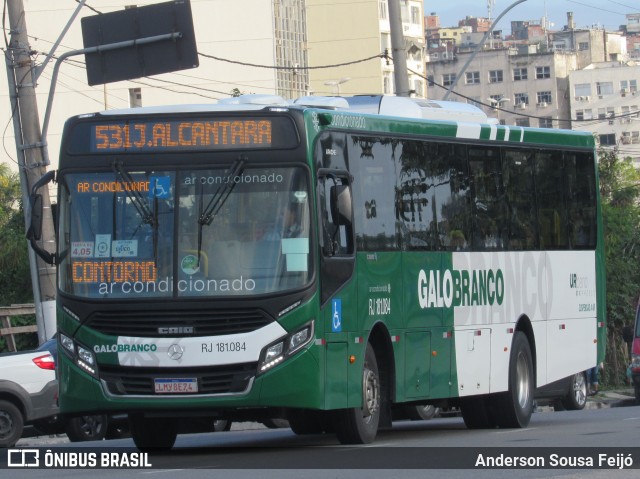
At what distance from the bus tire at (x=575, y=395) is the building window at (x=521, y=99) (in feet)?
355

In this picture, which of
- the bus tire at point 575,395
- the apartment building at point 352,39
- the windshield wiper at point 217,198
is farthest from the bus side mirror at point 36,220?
the apartment building at point 352,39

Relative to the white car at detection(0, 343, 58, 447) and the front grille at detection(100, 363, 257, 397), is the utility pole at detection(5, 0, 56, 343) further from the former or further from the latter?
the front grille at detection(100, 363, 257, 397)

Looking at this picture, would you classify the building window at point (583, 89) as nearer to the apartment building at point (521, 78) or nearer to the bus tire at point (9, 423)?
the apartment building at point (521, 78)

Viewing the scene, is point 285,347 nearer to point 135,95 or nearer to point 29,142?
point 29,142

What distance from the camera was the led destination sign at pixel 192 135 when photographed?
13.6 metres

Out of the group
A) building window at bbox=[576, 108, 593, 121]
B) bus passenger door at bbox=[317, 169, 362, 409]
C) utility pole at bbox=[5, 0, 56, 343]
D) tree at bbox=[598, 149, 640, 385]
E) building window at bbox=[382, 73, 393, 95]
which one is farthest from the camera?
building window at bbox=[576, 108, 593, 121]

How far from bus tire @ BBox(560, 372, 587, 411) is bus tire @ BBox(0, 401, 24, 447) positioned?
1026cm

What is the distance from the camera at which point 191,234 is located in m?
13.3

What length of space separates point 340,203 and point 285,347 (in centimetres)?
147

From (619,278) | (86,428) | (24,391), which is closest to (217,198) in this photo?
(24,391)

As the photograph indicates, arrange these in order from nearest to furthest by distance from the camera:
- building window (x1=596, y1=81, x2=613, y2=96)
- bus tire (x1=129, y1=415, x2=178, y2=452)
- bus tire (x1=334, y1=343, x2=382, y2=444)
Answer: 1. bus tire (x1=334, y1=343, x2=382, y2=444)
2. bus tire (x1=129, y1=415, x2=178, y2=452)
3. building window (x1=596, y1=81, x2=613, y2=96)

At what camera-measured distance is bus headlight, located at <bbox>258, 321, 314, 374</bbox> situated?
13.1 meters

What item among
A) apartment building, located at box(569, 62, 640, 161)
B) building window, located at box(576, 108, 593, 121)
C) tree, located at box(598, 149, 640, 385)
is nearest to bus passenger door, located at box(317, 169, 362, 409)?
tree, located at box(598, 149, 640, 385)
